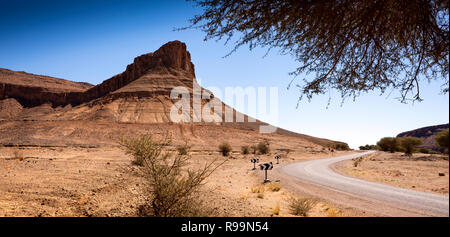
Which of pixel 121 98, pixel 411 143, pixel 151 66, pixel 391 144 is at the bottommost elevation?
pixel 391 144

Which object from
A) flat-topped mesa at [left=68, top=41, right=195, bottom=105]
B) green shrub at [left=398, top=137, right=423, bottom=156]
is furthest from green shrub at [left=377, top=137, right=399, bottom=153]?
flat-topped mesa at [left=68, top=41, right=195, bottom=105]

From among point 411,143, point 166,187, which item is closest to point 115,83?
point 411,143

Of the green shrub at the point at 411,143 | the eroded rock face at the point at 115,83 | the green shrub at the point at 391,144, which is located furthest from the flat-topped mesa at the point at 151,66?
the green shrub at the point at 411,143

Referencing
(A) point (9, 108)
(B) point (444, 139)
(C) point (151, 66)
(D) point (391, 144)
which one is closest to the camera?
(B) point (444, 139)

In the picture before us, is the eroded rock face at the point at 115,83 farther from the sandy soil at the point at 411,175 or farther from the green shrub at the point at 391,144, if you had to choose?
the sandy soil at the point at 411,175

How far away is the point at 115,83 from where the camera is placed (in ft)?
301

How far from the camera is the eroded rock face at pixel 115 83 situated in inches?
3516

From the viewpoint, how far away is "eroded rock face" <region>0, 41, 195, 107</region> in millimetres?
89312

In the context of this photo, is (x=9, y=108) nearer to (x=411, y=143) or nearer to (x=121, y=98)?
(x=121, y=98)

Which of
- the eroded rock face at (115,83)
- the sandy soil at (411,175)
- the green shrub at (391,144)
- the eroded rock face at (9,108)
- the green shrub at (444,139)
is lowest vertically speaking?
the sandy soil at (411,175)

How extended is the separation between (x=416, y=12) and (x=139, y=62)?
4017 inches

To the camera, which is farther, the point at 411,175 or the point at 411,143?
the point at 411,143

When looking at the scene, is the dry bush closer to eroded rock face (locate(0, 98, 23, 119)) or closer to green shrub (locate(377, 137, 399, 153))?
green shrub (locate(377, 137, 399, 153))
